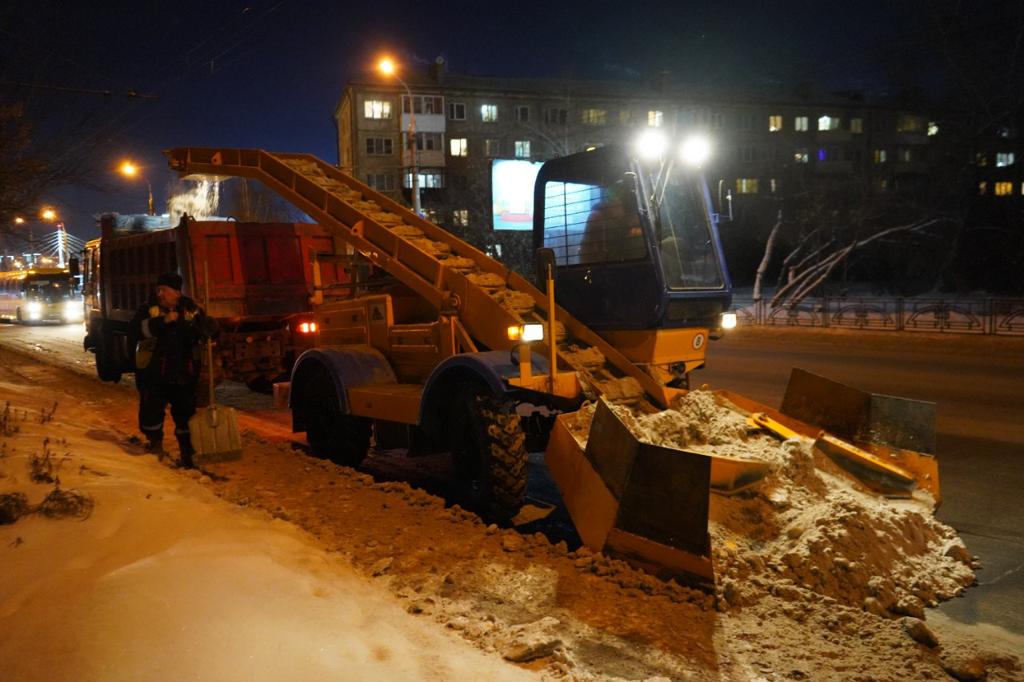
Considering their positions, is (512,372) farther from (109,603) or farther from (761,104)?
(761,104)

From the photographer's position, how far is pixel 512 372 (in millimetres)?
6012

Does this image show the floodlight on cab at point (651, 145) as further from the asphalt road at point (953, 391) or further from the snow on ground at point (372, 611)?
the asphalt road at point (953, 391)

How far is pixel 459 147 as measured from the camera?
5428 centimetres

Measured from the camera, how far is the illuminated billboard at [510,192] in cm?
3052

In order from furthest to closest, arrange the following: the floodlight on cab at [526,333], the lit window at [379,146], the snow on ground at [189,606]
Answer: the lit window at [379,146] → the floodlight on cab at [526,333] → the snow on ground at [189,606]

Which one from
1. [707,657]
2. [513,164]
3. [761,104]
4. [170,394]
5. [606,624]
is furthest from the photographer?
[761,104]

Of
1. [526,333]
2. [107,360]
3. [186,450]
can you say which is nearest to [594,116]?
[107,360]

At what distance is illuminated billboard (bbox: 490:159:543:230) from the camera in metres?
30.5

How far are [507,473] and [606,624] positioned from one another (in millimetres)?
1811

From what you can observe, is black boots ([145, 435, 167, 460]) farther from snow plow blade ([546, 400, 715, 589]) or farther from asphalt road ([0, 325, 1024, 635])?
snow plow blade ([546, 400, 715, 589])

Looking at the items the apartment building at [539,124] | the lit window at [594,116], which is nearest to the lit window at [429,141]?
the apartment building at [539,124]

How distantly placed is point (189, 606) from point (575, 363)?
11.9 ft

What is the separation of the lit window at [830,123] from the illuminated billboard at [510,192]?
39.8 metres

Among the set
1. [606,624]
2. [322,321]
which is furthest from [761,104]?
[606,624]
